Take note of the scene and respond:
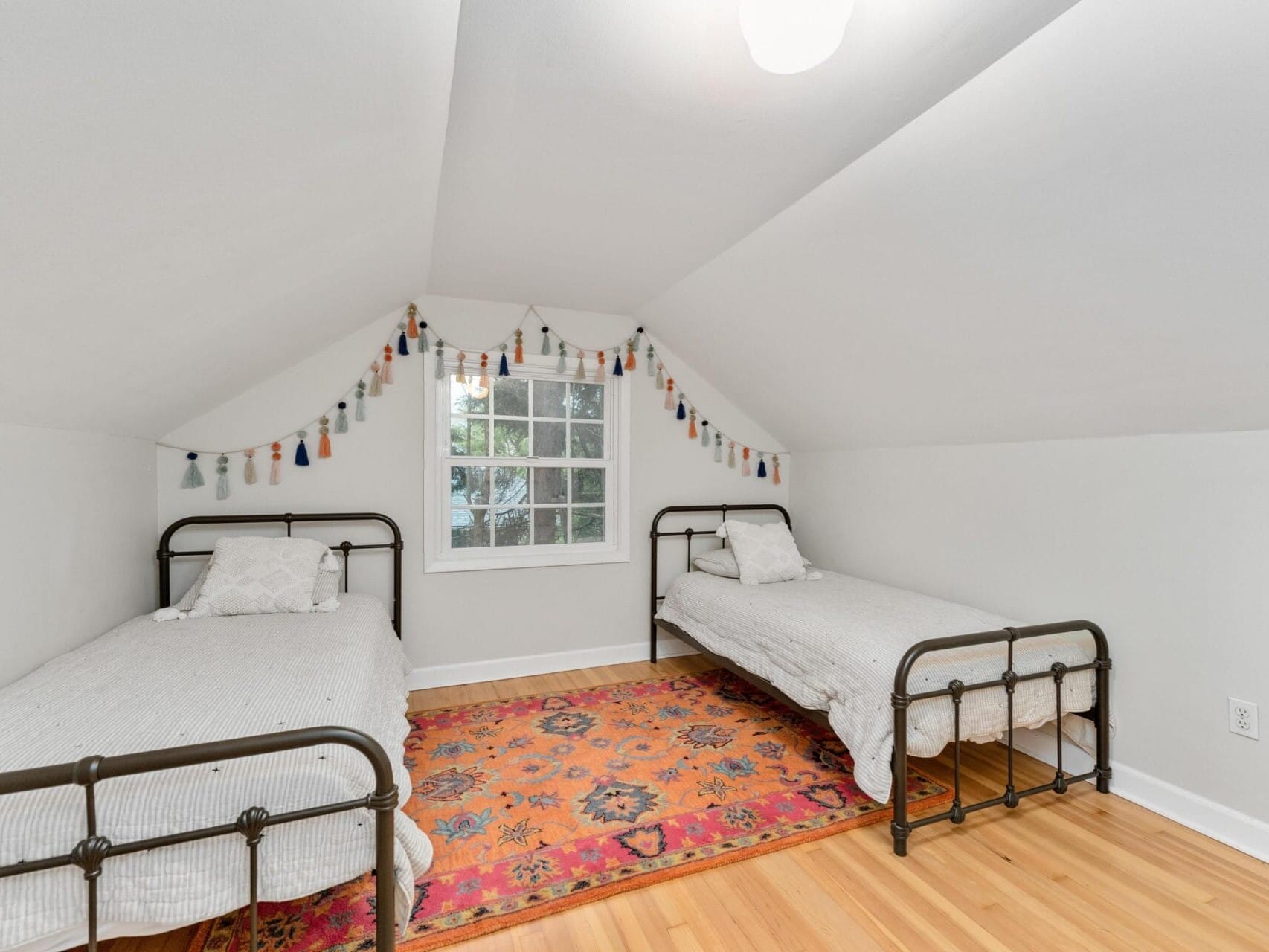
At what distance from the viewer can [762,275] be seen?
8.88ft

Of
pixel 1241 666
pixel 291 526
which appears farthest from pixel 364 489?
pixel 1241 666

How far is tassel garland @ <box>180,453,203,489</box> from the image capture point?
3.00 meters

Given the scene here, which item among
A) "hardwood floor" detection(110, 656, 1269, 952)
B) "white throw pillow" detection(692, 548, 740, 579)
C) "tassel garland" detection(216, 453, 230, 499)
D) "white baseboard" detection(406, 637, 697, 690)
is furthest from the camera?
"white throw pillow" detection(692, 548, 740, 579)

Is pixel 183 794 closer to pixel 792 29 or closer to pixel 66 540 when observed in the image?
pixel 66 540

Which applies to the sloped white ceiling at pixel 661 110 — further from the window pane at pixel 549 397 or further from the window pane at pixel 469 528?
the window pane at pixel 469 528

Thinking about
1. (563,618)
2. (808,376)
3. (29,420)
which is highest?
(808,376)

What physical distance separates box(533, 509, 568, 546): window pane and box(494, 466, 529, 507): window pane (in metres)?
0.08

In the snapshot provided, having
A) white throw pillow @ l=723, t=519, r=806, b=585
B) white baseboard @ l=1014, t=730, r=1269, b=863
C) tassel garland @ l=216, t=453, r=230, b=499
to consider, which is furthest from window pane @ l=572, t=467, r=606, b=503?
white baseboard @ l=1014, t=730, r=1269, b=863

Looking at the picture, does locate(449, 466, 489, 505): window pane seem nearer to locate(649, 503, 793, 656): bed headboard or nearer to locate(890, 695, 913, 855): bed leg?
locate(649, 503, 793, 656): bed headboard

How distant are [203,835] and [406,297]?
8.59 ft

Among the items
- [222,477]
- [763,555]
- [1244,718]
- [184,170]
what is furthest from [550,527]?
[1244,718]

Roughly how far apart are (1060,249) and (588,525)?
2.74 m

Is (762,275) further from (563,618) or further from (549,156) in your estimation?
(563,618)

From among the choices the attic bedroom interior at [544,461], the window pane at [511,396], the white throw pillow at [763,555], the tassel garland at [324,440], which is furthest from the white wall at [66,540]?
the white throw pillow at [763,555]
